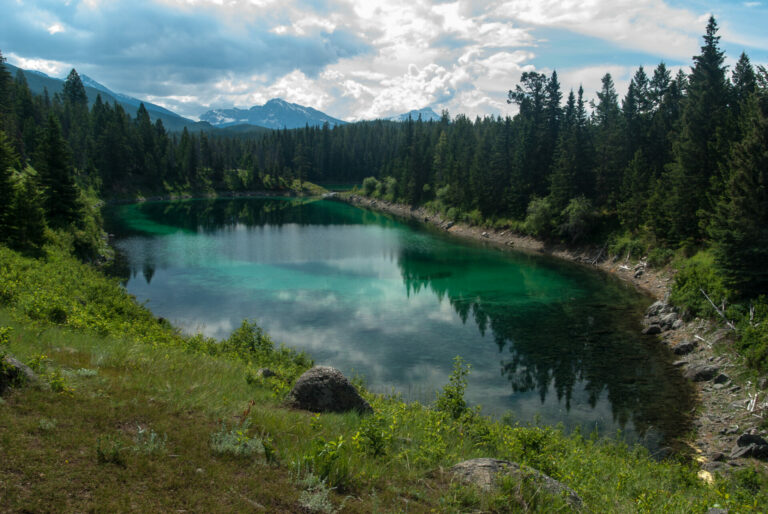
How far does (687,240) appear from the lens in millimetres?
40844

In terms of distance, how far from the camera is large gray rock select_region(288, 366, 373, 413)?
40.4 feet

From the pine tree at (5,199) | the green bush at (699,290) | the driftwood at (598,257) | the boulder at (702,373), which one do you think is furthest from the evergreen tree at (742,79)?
the pine tree at (5,199)

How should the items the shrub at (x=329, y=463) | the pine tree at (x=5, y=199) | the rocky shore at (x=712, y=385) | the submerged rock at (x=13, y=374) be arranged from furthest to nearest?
the pine tree at (x=5, y=199)
the rocky shore at (x=712, y=385)
the submerged rock at (x=13, y=374)
the shrub at (x=329, y=463)

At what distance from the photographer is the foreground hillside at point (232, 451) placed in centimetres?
693

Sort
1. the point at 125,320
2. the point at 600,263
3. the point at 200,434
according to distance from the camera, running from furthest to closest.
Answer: the point at 600,263 → the point at 125,320 → the point at 200,434

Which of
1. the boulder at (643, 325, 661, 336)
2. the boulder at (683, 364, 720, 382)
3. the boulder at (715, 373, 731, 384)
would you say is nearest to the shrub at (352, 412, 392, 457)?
the boulder at (715, 373, 731, 384)

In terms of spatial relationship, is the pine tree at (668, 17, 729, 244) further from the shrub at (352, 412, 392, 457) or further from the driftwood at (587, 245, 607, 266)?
the shrub at (352, 412, 392, 457)

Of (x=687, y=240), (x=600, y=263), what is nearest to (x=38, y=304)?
(x=687, y=240)

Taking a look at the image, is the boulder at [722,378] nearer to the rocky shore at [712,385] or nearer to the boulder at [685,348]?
the rocky shore at [712,385]

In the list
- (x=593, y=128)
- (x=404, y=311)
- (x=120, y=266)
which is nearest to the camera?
(x=404, y=311)

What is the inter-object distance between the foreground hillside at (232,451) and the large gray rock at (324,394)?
1.91ft

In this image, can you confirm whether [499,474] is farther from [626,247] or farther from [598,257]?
[598,257]

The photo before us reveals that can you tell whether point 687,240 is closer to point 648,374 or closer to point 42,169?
point 648,374

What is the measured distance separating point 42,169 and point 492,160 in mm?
62625
